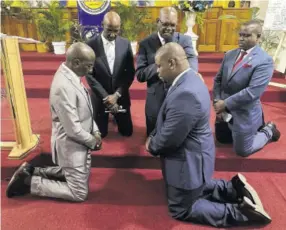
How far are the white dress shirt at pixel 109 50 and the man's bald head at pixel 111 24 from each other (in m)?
0.08

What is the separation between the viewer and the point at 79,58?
5.56 ft

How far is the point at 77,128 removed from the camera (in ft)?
5.71

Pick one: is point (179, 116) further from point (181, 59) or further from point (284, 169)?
point (284, 169)

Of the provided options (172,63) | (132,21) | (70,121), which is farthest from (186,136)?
(132,21)

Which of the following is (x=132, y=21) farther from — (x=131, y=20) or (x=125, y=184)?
(x=125, y=184)

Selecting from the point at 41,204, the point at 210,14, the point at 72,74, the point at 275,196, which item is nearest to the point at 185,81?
the point at 72,74

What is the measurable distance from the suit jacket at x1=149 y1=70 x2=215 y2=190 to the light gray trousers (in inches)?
21.3

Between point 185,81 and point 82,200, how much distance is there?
1117 mm

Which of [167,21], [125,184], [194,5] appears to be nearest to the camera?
[167,21]

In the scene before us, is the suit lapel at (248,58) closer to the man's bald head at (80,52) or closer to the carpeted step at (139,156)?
the carpeted step at (139,156)

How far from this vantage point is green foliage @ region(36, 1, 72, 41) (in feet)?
17.5

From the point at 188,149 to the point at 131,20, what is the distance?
4271 mm

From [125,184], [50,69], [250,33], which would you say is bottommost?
[125,184]

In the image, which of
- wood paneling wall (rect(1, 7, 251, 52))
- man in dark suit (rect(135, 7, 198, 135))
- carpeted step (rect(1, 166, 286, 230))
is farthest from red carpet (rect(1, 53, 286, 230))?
wood paneling wall (rect(1, 7, 251, 52))
